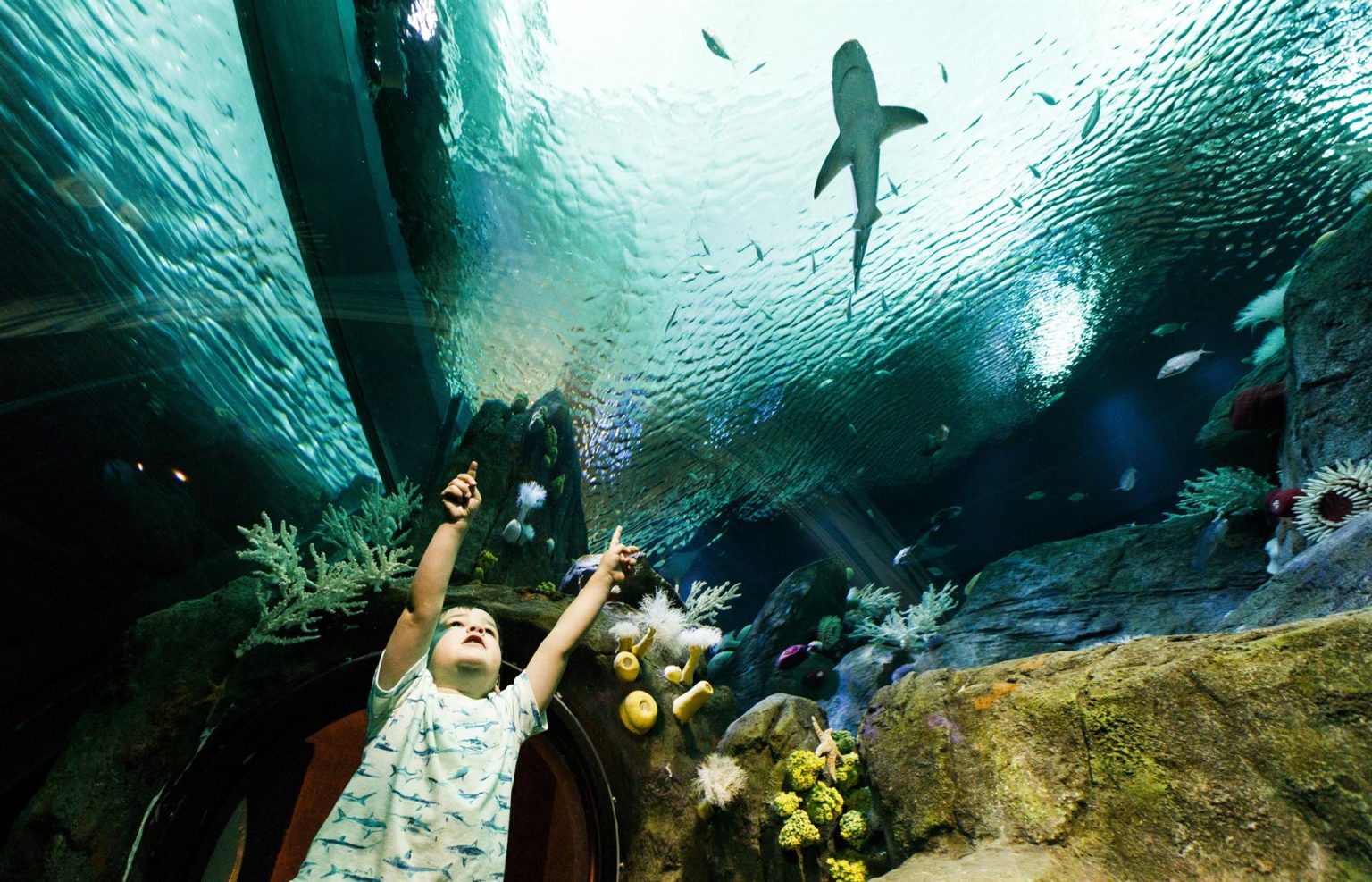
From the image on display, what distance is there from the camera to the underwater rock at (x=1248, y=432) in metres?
6.39

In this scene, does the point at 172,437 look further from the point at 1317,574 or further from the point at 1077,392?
the point at 1077,392

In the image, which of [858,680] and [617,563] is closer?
[617,563]

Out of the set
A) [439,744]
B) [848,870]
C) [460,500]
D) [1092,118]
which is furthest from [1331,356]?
[439,744]

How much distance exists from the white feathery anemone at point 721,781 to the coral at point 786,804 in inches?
11.4

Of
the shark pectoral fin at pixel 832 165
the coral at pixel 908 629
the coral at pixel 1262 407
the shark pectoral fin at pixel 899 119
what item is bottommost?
the coral at pixel 908 629

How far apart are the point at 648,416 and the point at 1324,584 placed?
794cm

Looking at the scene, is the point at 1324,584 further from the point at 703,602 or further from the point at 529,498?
the point at 529,498

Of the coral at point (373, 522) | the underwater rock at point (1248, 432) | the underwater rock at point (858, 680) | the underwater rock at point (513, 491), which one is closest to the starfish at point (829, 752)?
the underwater rock at point (513, 491)

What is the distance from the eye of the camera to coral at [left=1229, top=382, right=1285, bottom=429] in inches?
245

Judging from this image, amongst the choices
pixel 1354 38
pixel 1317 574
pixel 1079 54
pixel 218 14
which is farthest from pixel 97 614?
pixel 1354 38

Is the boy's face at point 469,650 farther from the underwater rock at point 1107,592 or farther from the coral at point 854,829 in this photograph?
the underwater rock at point 1107,592

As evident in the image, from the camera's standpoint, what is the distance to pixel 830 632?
9.23 m

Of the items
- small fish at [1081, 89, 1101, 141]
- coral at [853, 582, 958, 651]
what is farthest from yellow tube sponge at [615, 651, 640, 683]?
small fish at [1081, 89, 1101, 141]

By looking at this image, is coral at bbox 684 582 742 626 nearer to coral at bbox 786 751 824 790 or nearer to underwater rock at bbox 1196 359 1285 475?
coral at bbox 786 751 824 790
